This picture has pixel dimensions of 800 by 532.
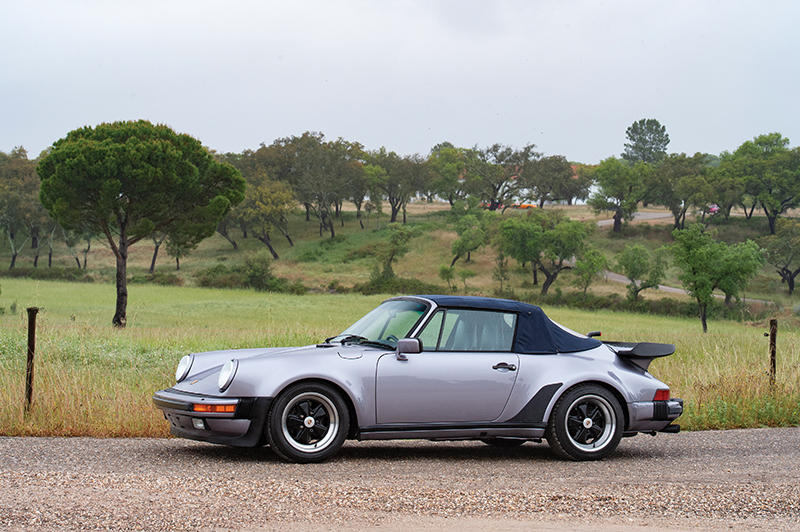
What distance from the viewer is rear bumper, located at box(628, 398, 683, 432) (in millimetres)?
8398

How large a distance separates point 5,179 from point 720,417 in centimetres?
9676

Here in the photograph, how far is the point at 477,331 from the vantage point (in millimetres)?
8328

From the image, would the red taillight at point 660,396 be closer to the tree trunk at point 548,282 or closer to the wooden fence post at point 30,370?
the wooden fence post at point 30,370

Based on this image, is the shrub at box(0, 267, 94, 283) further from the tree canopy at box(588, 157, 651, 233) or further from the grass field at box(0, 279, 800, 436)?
the tree canopy at box(588, 157, 651, 233)

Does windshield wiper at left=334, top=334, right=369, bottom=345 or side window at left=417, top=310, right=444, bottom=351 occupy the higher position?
side window at left=417, top=310, right=444, bottom=351

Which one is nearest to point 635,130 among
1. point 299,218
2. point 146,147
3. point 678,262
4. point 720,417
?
point 299,218

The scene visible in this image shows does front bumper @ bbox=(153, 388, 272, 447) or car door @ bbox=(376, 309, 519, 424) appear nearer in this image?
front bumper @ bbox=(153, 388, 272, 447)

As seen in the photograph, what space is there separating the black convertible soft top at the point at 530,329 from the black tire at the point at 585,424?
0.50m

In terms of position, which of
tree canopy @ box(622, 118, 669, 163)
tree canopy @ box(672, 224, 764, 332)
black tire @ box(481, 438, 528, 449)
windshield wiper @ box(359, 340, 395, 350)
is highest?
tree canopy @ box(622, 118, 669, 163)

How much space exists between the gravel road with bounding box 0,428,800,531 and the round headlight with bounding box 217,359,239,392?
0.69 metres

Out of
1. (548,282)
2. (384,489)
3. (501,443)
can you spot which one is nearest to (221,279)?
(548,282)

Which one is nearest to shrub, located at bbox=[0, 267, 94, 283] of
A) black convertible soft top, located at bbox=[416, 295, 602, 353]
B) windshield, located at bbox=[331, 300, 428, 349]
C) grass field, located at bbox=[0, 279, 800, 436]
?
grass field, located at bbox=[0, 279, 800, 436]

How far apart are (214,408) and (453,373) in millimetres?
2249

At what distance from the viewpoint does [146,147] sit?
146 feet
